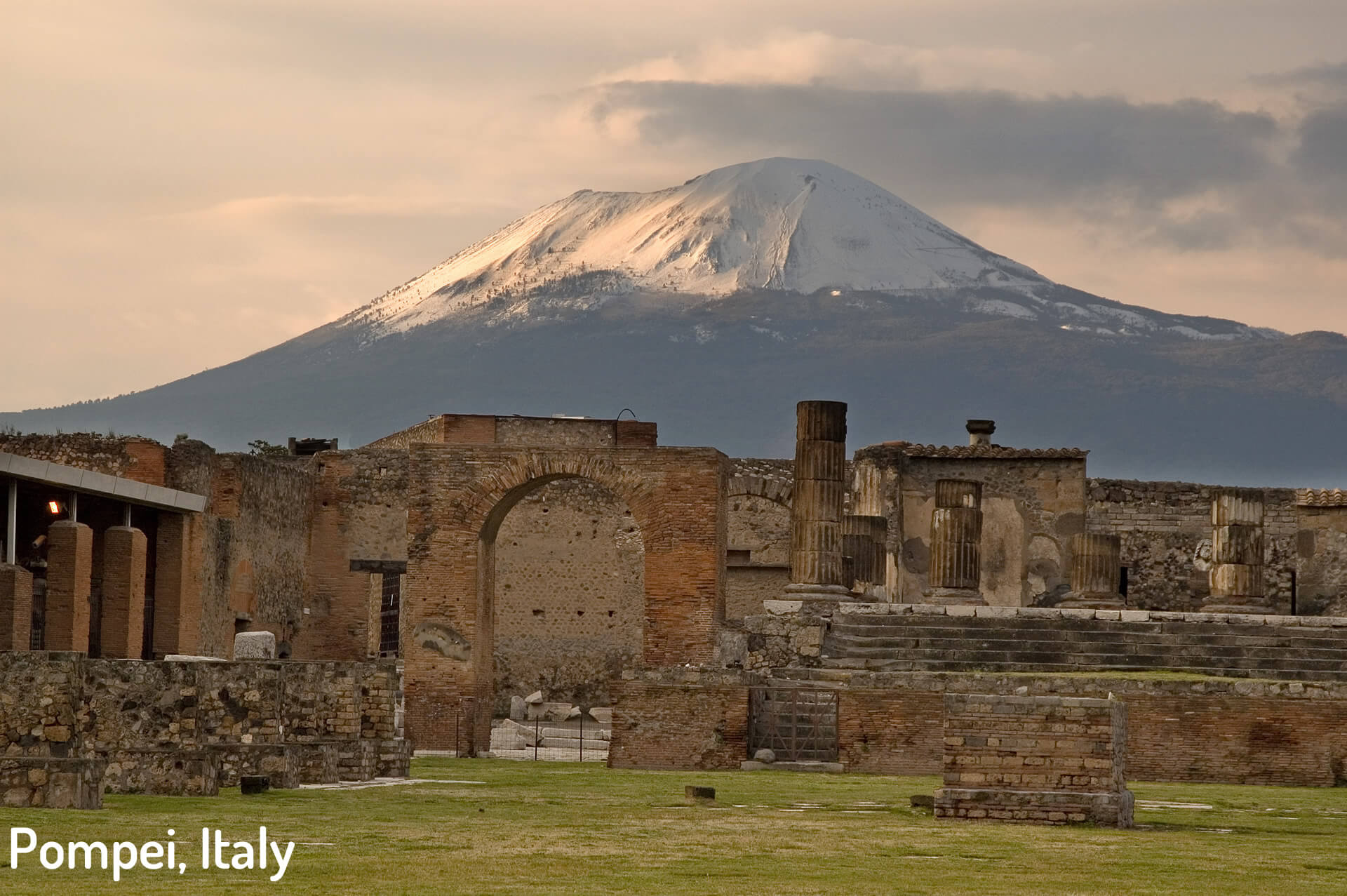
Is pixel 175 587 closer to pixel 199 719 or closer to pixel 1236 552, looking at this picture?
pixel 1236 552

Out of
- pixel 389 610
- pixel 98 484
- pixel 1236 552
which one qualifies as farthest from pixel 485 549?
pixel 389 610

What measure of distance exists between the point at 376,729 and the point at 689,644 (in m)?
8.28

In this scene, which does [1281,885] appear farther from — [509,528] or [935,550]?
[509,528]

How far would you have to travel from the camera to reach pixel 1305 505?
38969 millimetres

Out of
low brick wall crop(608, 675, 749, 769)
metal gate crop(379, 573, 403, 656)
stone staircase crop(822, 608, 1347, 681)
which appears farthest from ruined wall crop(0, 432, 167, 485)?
low brick wall crop(608, 675, 749, 769)

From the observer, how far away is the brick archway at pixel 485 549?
28031 millimetres

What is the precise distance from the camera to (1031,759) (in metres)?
14.7

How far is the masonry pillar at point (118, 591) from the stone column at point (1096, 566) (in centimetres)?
1343

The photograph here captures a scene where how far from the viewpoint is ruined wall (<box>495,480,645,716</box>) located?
3988 cm

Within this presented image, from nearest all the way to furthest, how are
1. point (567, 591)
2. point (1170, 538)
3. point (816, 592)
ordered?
point (816, 592)
point (1170, 538)
point (567, 591)

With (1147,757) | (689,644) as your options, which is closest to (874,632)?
(689,644)

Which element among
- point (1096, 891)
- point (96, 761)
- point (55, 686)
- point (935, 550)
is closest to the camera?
point (1096, 891)

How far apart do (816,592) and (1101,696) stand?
7654mm

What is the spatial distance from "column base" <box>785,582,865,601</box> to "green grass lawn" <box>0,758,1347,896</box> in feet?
33.2
